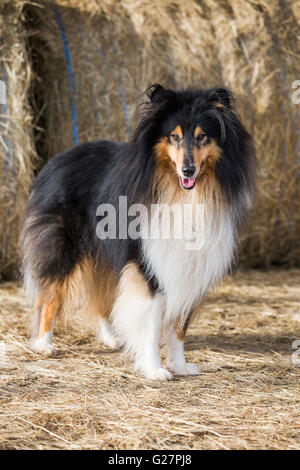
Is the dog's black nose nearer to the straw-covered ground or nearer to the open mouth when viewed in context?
the open mouth

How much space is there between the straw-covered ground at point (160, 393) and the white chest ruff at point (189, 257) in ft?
1.51

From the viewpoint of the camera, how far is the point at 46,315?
3.89 m

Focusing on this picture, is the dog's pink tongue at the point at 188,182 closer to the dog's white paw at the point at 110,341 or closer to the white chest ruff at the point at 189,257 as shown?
the white chest ruff at the point at 189,257

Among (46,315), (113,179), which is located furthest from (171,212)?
(46,315)

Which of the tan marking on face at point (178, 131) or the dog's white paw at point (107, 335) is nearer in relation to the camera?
the tan marking on face at point (178, 131)

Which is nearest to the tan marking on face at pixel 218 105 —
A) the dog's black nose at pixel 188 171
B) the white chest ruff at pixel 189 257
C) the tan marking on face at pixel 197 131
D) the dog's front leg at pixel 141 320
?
the tan marking on face at pixel 197 131

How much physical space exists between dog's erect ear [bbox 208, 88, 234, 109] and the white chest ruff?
0.56 metres

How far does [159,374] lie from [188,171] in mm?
1104

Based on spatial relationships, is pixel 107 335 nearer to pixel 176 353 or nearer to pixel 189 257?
pixel 176 353

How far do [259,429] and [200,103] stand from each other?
5.58ft

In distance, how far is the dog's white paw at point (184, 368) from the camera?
3521mm

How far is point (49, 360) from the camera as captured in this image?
12.0ft

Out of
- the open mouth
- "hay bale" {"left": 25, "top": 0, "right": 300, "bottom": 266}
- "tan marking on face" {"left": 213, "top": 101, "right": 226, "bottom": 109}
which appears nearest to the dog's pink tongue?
the open mouth
